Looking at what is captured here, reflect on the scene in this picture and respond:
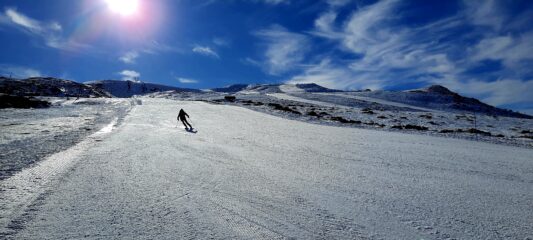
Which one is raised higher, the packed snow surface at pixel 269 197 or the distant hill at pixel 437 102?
the distant hill at pixel 437 102

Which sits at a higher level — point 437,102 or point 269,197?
point 437,102

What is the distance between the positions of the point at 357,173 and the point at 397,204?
2982mm

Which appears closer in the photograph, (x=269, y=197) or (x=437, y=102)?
(x=269, y=197)

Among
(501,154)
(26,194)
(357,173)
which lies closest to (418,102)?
(501,154)

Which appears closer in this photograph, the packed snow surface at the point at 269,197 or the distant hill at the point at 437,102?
the packed snow surface at the point at 269,197

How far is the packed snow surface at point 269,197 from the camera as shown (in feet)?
18.5

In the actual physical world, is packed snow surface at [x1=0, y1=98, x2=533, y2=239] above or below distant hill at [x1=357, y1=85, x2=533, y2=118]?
below

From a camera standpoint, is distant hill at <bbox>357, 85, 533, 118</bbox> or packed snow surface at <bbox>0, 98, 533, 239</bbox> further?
distant hill at <bbox>357, 85, 533, 118</bbox>

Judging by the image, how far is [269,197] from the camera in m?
7.38

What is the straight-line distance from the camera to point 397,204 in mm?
7117

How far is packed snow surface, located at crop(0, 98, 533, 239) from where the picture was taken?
563 cm

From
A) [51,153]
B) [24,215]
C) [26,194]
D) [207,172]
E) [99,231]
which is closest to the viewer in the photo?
[99,231]

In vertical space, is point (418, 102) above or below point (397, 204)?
above

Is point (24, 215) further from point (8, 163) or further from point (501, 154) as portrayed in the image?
point (501, 154)
